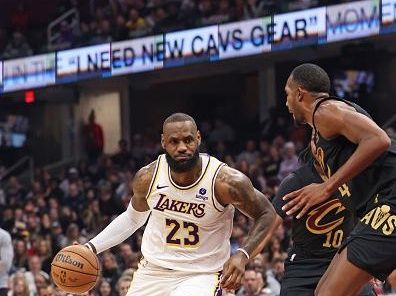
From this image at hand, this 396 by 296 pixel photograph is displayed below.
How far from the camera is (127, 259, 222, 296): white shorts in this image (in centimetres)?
707

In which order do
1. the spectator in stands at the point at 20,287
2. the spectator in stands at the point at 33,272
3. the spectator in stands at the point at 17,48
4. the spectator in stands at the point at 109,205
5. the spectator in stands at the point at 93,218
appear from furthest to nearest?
the spectator in stands at the point at 17,48 < the spectator in stands at the point at 109,205 < the spectator in stands at the point at 93,218 < the spectator in stands at the point at 33,272 < the spectator in stands at the point at 20,287

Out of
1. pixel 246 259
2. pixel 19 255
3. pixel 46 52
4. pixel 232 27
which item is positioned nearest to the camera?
pixel 246 259

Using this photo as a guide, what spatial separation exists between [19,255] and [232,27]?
488 cm

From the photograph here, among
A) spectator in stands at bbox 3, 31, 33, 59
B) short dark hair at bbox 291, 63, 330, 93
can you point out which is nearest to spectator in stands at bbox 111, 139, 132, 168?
spectator in stands at bbox 3, 31, 33, 59

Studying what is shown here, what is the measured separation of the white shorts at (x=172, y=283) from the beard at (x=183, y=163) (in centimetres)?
68

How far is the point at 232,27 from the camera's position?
17.2m

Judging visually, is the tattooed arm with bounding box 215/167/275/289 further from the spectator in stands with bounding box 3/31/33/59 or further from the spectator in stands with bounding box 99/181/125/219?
the spectator in stands with bounding box 3/31/33/59

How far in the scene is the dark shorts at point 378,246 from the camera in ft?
19.3

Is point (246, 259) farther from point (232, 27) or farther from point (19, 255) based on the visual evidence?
point (232, 27)

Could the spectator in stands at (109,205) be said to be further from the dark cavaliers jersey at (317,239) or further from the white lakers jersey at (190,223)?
the dark cavaliers jersey at (317,239)

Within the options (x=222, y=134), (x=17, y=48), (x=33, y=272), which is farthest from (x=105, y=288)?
(x=17, y=48)

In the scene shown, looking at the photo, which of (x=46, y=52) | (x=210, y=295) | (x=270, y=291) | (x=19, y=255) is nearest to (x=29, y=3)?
(x=46, y=52)

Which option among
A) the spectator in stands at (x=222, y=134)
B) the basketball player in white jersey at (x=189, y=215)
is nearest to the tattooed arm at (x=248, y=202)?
the basketball player in white jersey at (x=189, y=215)

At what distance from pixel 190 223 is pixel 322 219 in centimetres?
87
